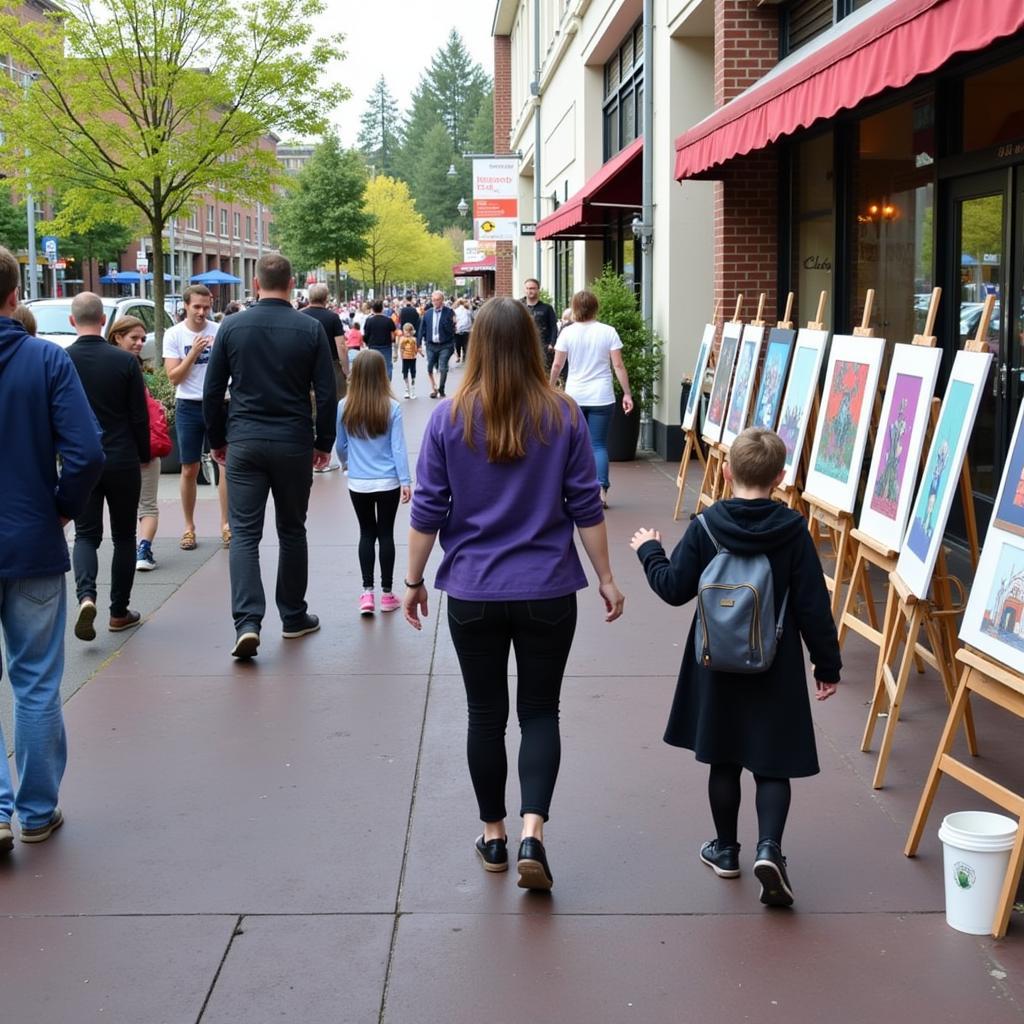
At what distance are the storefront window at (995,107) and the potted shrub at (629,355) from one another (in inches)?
267

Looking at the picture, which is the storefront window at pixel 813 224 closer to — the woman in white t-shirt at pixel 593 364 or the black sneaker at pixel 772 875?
the woman in white t-shirt at pixel 593 364

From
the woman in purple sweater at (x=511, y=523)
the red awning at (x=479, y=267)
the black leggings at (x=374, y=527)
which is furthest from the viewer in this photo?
the red awning at (x=479, y=267)

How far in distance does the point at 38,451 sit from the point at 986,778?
3.38 metres

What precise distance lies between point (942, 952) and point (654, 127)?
1403cm

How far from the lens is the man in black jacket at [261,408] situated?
7590mm

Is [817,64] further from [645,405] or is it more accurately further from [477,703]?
[645,405]

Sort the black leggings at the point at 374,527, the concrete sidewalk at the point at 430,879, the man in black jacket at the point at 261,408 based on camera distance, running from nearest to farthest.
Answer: the concrete sidewalk at the point at 430,879
the man in black jacket at the point at 261,408
the black leggings at the point at 374,527

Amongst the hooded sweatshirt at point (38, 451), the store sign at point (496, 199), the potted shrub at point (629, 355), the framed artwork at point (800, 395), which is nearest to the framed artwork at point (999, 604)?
the hooded sweatshirt at point (38, 451)

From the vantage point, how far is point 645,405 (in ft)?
53.7

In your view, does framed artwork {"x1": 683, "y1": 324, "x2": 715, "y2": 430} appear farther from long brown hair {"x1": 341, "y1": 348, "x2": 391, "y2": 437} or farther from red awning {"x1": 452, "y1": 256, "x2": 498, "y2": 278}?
red awning {"x1": 452, "y1": 256, "x2": 498, "y2": 278}

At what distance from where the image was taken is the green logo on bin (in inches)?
166

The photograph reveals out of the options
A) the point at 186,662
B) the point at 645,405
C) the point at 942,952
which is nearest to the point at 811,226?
the point at 645,405

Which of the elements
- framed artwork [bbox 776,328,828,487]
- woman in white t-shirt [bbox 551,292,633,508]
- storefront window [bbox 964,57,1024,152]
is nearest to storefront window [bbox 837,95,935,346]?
storefront window [bbox 964,57,1024,152]

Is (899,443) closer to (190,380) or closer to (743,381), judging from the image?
(743,381)
